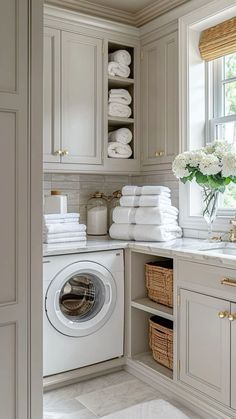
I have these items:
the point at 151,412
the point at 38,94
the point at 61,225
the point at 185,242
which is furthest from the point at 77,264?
the point at 38,94

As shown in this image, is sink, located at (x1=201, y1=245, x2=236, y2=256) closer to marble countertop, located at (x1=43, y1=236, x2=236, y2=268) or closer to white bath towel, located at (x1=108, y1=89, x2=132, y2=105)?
marble countertop, located at (x1=43, y1=236, x2=236, y2=268)

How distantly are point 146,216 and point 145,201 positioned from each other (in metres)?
0.11

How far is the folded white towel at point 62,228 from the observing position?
2.71 m

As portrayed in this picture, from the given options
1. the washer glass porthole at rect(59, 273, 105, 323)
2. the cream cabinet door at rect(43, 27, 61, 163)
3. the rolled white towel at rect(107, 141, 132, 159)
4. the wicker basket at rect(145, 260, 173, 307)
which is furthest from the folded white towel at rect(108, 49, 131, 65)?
the washer glass porthole at rect(59, 273, 105, 323)

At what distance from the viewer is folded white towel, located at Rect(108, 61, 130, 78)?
3.23 m

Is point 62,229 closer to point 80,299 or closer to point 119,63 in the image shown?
point 80,299

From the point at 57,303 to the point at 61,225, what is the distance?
0.55 metres

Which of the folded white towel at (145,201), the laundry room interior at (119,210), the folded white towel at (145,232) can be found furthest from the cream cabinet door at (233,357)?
the folded white towel at (145,201)

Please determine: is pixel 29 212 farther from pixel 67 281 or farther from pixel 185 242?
pixel 185 242

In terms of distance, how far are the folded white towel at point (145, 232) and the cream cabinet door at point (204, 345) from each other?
544 millimetres

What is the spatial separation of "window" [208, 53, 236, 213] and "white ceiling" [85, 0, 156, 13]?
78 centimetres

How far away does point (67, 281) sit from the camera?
2.59 meters

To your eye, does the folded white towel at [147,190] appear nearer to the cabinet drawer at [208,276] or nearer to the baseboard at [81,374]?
the cabinet drawer at [208,276]

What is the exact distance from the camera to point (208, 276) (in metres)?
2.16
